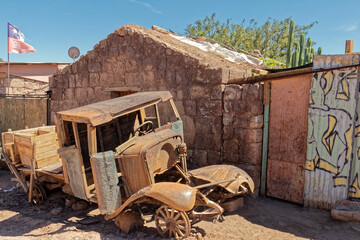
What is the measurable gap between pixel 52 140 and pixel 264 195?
4560 millimetres

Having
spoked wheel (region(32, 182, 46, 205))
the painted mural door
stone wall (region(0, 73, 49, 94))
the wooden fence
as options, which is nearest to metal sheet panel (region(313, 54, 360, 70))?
the painted mural door

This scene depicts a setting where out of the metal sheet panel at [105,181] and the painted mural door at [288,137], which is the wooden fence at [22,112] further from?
the painted mural door at [288,137]

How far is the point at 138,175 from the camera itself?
4.12m

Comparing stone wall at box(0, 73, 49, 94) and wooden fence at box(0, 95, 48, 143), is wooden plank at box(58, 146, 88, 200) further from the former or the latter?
stone wall at box(0, 73, 49, 94)

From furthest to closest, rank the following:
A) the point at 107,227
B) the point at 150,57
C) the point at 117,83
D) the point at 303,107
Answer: the point at 117,83 → the point at 150,57 → the point at 303,107 → the point at 107,227

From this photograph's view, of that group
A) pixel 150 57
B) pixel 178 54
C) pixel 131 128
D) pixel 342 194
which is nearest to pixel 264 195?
pixel 342 194

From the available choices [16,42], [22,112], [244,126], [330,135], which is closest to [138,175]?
[244,126]

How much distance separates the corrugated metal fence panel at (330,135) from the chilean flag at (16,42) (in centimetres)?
1181

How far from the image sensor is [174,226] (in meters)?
3.94

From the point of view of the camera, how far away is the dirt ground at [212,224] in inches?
170

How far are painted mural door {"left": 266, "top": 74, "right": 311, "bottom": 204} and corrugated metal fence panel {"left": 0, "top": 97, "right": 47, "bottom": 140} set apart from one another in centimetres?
723

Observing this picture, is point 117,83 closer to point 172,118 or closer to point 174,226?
point 172,118

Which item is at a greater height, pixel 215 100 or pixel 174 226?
pixel 215 100

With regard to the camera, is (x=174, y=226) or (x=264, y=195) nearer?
(x=174, y=226)
